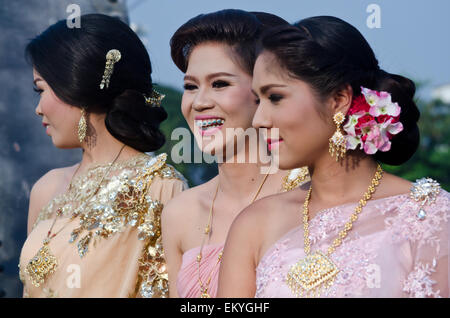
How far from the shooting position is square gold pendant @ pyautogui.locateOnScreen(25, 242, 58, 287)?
3453mm

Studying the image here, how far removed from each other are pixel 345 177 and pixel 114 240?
138 centimetres

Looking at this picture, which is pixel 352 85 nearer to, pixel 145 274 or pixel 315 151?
pixel 315 151

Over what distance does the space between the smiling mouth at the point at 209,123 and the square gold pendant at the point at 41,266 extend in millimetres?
1131

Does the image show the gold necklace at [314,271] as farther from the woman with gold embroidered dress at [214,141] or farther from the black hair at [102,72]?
the black hair at [102,72]

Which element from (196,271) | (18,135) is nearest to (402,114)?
(196,271)

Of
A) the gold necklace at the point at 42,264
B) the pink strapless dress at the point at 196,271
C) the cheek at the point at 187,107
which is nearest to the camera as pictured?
the pink strapless dress at the point at 196,271

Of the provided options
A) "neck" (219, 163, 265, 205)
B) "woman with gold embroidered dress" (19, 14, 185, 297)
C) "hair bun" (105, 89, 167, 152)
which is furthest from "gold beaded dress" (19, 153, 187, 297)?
"neck" (219, 163, 265, 205)

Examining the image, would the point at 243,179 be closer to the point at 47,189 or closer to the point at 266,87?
the point at 266,87

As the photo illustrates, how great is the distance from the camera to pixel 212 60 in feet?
10.1

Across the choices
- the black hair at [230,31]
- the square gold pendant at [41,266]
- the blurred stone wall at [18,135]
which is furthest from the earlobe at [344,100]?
the blurred stone wall at [18,135]

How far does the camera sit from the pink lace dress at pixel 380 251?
2.29 metres

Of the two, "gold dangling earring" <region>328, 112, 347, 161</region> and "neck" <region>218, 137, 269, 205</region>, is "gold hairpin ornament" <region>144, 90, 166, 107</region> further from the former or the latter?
"gold dangling earring" <region>328, 112, 347, 161</region>

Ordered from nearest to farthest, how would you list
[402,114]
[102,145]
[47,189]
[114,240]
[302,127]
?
[302,127] < [402,114] < [114,240] < [102,145] < [47,189]

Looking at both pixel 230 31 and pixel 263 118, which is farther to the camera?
pixel 230 31
